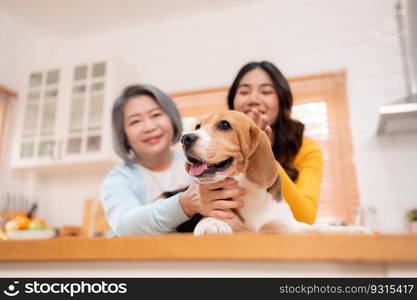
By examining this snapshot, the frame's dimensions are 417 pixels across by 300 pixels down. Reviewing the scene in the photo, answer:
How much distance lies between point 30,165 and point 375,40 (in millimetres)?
1918

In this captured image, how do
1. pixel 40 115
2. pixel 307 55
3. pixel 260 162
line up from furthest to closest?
1. pixel 40 115
2. pixel 307 55
3. pixel 260 162

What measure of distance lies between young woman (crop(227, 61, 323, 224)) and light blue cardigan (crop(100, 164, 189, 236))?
0.16 m

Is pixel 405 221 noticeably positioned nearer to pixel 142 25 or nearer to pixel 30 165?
pixel 142 25

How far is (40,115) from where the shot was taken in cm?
217

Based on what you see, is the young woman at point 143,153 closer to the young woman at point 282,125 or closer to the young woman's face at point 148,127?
the young woman's face at point 148,127

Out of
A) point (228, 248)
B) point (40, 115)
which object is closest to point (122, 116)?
point (228, 248)

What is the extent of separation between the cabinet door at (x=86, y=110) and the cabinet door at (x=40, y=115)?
114mm

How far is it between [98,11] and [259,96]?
1.82 m

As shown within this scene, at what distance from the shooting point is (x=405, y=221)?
159 cm

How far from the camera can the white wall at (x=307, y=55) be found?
1.71m

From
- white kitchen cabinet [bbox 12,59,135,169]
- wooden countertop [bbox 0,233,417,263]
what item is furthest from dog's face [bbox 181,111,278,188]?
white kitchen cabinet [bbox 12,59,135,169]

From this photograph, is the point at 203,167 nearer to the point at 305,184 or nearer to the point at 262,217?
the point at 262,217

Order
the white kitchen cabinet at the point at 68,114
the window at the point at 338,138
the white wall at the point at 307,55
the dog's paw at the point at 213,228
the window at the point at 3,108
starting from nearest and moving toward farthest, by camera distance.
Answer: the dog's paw at the point at 213,228 → the window at the point at 338,138 → the white wall at the point at 307,55 → the white kitchen cabinet at the point at 68,114 → the window at the point at 3,108

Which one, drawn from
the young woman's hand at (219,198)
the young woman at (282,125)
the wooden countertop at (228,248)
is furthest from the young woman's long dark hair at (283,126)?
the wooden countertop at (228,248)
